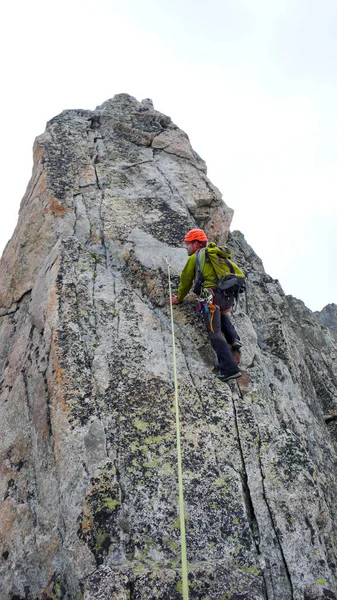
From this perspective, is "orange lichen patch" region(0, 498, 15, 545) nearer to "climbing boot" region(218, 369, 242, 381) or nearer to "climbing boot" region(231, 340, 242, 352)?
"climbing boot" region(218, 369, 242, 381)

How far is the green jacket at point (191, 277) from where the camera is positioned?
912cm

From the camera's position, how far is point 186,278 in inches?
370

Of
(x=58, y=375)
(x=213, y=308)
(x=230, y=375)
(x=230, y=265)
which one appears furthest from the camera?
(x=230, y=265)

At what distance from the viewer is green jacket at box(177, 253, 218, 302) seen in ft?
29.9

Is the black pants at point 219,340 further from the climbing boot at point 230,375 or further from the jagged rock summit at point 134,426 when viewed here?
the jagged rock summit at point 134,426

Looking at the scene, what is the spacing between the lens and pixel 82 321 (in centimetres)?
880

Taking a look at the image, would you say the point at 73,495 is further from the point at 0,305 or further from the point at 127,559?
the point at 0,305

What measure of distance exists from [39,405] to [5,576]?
2.45 meters

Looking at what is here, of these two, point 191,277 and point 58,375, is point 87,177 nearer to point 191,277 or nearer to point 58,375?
point 191,277

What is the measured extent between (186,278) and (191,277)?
0.10 m

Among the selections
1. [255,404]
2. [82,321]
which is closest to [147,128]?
[82,321]

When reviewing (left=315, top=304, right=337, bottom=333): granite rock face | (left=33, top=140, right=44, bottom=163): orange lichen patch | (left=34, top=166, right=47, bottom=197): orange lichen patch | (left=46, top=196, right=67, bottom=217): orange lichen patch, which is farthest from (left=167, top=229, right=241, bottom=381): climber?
(left=315, top=304, right=337, bottom=333): granite rock face

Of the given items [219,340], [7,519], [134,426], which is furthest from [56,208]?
[7,519]

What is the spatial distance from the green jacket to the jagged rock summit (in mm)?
459
